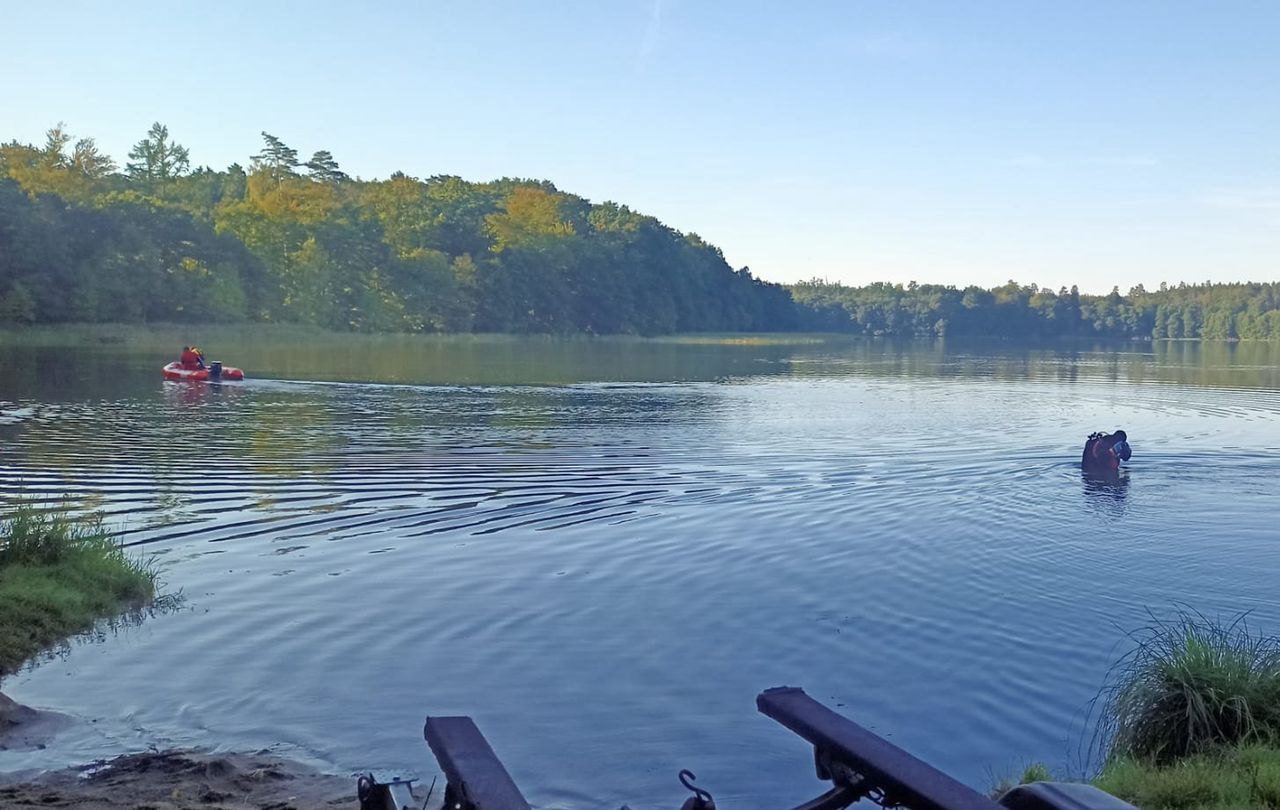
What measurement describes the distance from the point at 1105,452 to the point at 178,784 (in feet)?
63.7

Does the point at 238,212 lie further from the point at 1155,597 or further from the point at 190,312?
the point at 1155,597

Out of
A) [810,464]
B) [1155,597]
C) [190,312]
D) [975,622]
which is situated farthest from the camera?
[190,312]

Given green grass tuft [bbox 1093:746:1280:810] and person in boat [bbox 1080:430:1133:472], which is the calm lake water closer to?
person in boat [bbox 1080:430:1133:472]

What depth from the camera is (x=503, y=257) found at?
12519 cm

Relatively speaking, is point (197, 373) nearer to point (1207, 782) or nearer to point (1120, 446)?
point (1120, 446)

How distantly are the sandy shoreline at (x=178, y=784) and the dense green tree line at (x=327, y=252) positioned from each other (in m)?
66.7

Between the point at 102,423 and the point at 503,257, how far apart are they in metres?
100

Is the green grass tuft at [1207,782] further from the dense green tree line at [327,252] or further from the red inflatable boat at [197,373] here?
the dense green tree line at [327,252]

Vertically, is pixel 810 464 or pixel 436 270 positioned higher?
pixel 436 270

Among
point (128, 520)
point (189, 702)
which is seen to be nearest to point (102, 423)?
point (128, 520)

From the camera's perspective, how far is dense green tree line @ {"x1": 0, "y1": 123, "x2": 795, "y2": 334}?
72.7m

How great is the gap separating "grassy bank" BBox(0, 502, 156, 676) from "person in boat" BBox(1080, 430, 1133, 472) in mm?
17138

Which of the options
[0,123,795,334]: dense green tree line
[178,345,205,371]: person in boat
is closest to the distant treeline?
[0,123,795,334]: dense green tree line

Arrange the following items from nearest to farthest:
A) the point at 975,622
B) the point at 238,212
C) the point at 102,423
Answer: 1. the point at 975,622
2. the point at 102,423
3. the point at 238,212
